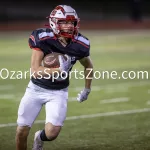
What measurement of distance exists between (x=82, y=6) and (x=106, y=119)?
26.7m

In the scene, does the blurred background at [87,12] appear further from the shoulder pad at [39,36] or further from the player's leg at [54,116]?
the player's leg at [54,116]

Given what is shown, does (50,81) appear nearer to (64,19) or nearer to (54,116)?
(54,116)

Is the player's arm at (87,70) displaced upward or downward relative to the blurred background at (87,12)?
upward

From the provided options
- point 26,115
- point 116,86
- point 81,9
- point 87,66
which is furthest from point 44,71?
point 81,9

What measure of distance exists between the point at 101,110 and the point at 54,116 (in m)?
3.18

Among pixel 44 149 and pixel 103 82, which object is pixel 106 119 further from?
pixel 103 82

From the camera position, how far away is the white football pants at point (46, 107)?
18.5 ft

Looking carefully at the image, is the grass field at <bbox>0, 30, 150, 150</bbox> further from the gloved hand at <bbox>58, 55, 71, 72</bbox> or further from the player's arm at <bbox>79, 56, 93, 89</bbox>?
the gloved hand at <bbox>58, 55, 71, 72</bbox>

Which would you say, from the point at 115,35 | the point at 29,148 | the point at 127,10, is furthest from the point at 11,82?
the point at 127,10

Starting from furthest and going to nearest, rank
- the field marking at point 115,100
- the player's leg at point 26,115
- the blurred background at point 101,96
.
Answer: the field marking at point 115,100
the blurred background at point 101,96
the player's leg at point 26,115

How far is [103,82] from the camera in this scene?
11336 mm

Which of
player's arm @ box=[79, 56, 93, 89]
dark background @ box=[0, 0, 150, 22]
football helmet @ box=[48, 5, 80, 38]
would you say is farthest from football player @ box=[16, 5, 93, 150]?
dark background @ box=[0, 0, 150, 22]

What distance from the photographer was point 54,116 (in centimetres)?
561

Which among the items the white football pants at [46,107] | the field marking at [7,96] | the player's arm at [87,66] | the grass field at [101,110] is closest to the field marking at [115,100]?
the grass field at [101,110]
